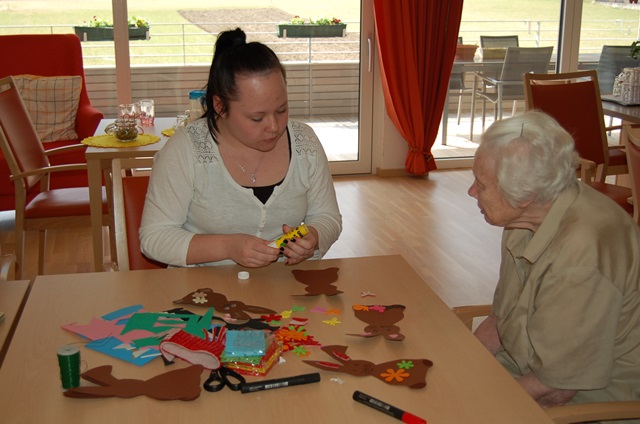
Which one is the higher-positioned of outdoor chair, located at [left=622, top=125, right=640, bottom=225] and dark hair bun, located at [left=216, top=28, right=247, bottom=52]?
dark hair bun, located at [left=216, top=28, right=247, bottom=52]

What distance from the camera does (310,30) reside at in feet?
19.9

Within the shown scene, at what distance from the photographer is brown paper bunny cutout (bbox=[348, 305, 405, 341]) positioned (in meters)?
1.64

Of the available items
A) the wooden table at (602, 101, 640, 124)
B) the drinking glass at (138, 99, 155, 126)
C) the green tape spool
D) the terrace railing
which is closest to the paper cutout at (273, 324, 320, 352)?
the green tape spool

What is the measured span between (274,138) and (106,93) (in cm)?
400

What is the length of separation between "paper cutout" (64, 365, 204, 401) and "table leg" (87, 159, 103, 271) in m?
2.17

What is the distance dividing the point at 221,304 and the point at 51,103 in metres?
3.82

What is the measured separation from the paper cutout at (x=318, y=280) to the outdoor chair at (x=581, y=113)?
2730 mm

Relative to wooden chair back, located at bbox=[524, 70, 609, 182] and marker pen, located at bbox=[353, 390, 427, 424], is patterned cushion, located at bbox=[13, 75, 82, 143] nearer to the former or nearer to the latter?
wooden chair back, located at bbox=[524, 70, 609, 182]

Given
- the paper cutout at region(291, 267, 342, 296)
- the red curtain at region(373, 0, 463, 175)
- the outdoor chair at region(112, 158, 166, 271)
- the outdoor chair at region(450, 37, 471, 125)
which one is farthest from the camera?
the outdoor chair at region(450, 37, 471, 125)

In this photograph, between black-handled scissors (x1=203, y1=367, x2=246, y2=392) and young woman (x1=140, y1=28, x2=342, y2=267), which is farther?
young woman (x1=140, y1=28, x2=342, y2=267)

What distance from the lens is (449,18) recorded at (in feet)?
19.1

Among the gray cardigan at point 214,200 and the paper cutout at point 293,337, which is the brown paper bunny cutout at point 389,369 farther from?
the gray cardigan at point 214,200

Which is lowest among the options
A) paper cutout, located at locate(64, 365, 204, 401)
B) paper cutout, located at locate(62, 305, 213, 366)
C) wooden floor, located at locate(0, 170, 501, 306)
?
wooden floor, located at locate(0, 170, 501, 306)

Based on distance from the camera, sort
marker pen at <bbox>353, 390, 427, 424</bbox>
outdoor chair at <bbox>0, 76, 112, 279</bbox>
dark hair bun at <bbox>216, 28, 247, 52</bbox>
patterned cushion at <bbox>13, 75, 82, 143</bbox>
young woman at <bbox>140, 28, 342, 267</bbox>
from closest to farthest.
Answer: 1. marker pen at <bbox>353, 390, 427, 424</bbox>
2. young woman at <bbox>140, 28, 342, 267</bbox>
3. dark hair bun at <bbox>216, 28, 247, 52</bbox>
4. outdoor chair at <bbox>0, 76, 112, 279</bbox>
5. patterned cushion at <bbox>13, 75, 82, 143</bbox>
